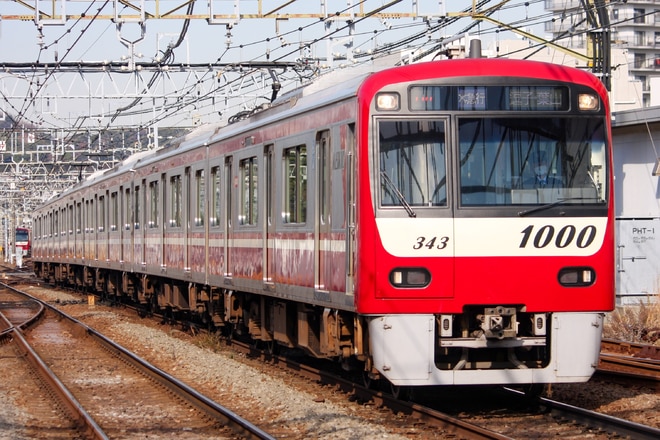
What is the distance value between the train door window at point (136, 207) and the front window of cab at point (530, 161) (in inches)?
507

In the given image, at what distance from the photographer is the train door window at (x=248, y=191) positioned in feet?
42.3

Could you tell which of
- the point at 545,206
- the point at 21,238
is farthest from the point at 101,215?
the point at 21,238

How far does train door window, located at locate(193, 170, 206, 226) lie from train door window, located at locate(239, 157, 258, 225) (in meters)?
2.24

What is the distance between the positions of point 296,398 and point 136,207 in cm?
1171

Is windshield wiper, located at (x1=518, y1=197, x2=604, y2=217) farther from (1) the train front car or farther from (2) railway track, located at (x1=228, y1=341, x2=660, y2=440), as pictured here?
(2) railway track, located at (x1=228, y1=341, x2=660, y2=440)

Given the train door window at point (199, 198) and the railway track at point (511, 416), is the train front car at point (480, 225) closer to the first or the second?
the railway track at point (511, 416)

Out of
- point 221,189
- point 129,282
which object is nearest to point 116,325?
point 129,282

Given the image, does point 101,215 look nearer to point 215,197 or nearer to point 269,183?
point 215,197

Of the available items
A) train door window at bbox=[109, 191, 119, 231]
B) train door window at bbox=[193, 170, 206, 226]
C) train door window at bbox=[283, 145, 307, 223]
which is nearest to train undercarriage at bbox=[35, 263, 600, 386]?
train door window at bbox=[283, 145, 307, 223]

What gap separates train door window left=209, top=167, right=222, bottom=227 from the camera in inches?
584

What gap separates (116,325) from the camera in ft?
68.3

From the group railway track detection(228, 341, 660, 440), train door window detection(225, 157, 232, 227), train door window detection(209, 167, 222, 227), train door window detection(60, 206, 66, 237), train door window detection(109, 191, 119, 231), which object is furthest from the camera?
train door window detection(60, 206, 66, 237)

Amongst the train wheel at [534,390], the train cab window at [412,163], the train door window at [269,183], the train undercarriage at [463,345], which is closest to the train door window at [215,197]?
the train door window at [269,183]

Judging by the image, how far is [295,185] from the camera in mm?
11312
